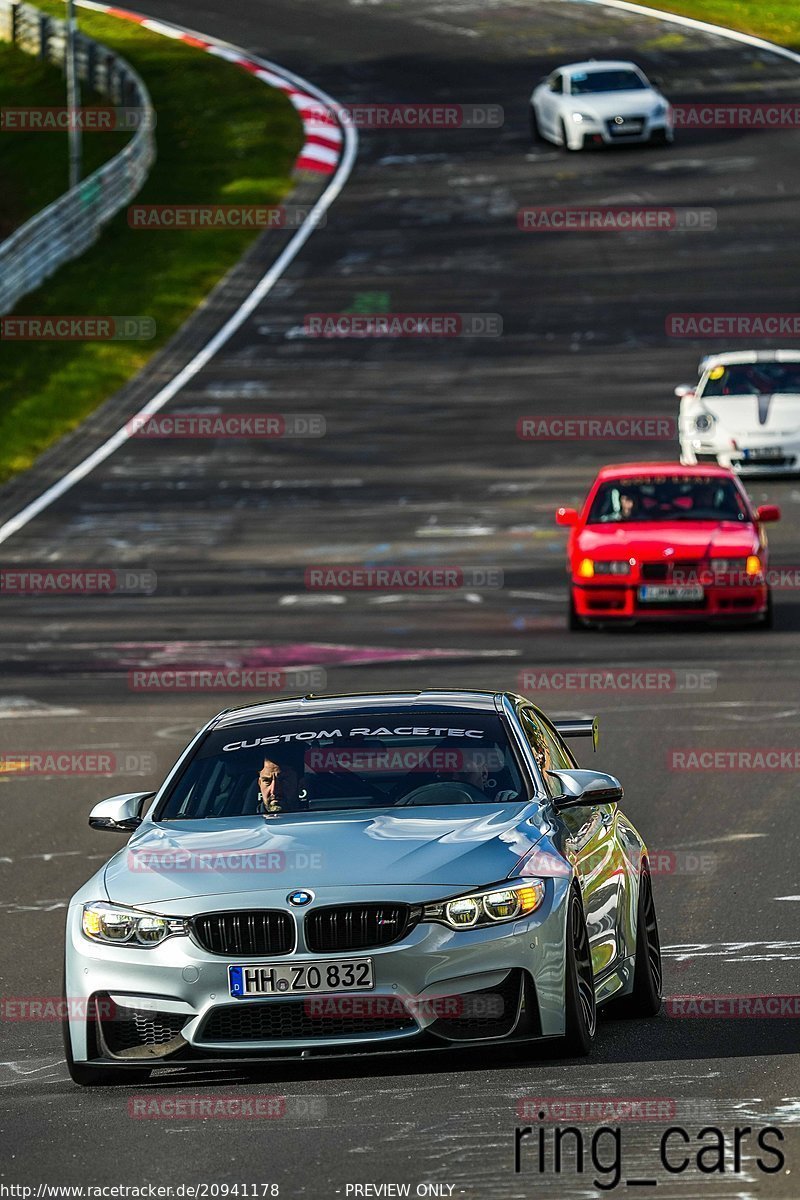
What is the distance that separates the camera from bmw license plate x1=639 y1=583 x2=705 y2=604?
22719 mm

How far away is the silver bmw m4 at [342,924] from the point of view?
7969 millimetres

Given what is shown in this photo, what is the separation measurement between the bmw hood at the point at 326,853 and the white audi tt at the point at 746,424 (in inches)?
847

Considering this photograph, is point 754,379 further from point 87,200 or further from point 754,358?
point 87,200

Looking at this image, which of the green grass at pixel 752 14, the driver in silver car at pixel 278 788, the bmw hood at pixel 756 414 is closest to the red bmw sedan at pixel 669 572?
the bmw hood at pixel 756 414

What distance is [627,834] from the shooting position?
9.82 m

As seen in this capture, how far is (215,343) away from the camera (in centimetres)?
3947

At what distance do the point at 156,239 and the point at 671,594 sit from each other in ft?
83.1

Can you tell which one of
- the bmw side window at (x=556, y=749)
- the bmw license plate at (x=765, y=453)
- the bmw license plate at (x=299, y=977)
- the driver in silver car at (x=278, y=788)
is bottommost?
the bmw license plate at (x=765, y=453)

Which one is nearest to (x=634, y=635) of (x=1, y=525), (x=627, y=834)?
(x=1, y=525)

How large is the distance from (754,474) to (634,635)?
317 inches

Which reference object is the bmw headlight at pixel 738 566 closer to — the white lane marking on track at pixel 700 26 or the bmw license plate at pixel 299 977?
the bmw license plate at pixel 299 977

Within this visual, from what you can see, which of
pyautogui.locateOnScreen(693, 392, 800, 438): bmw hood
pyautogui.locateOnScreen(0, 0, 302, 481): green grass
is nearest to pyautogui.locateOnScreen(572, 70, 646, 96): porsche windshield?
pyautogui.locateOnScreen(0, 0, 302, 481): green grass

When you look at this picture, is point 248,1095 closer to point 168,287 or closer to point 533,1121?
point 533,1121

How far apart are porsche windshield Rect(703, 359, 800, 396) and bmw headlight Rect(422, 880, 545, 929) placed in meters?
22.8
